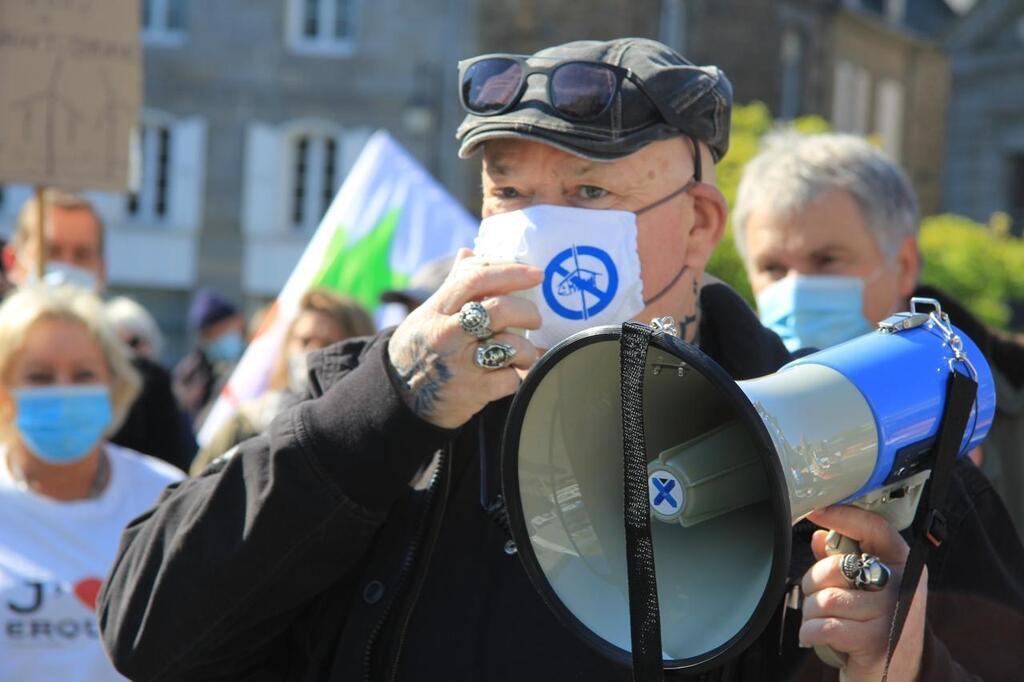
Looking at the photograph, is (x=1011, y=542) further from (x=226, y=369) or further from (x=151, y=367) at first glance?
(x=226, y=369)

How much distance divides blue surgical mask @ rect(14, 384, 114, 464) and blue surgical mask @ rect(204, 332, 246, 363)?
5.57 m

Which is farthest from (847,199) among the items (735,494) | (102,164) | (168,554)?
(102,164)

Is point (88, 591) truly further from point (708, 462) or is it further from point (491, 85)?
point (708, 462)

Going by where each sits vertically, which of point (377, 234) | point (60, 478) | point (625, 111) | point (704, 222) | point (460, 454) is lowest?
point (60, 478)

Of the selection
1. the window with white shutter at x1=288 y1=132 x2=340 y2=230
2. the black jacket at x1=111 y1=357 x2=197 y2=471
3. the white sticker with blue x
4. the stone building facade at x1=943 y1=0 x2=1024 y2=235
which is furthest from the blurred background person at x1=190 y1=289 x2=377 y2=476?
the stone building facade at x1=943 y1=0 x2=1024 y2=235

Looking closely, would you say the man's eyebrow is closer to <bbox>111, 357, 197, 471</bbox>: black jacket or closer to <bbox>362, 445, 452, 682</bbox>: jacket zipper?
<bbox>362, 445, 452, 682</bbox>: jacket zipper

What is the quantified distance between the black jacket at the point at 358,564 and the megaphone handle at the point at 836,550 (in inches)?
6.0

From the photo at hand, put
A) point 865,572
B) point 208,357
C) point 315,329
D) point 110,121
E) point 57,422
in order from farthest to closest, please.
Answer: point 208,357, point 315,329, point 110,121, point 57,422, point 865,572

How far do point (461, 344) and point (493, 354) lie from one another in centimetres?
4

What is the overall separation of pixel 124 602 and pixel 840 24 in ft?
96.0

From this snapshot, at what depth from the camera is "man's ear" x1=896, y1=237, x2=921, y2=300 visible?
3414 mm

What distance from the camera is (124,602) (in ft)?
7.00

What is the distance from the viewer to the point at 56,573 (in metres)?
3.88

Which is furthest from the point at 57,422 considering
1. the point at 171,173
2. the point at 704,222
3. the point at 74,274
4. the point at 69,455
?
the point at 171,173
